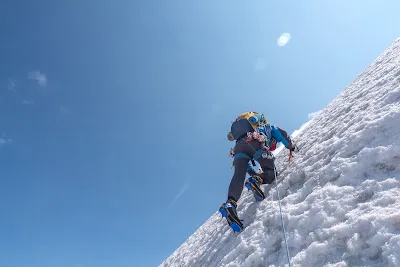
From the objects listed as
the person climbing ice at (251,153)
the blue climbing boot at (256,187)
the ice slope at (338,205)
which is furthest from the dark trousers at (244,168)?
the ice slope at (338,205)

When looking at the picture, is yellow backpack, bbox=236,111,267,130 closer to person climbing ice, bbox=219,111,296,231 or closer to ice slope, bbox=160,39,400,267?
person climbing ice, bbox=219,111,296,231

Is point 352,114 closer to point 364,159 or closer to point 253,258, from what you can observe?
point 364,159

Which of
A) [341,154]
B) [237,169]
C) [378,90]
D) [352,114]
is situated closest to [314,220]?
[341,154]

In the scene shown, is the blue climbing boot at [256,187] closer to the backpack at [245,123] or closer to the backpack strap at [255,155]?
the backpack strap at [255,155]

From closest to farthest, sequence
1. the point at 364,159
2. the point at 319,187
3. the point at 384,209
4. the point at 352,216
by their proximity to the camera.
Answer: the point at 384,209
the point at 352,216
the point at 364,159
the point at 319,187

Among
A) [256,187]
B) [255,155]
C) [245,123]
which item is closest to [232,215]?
[256,187]

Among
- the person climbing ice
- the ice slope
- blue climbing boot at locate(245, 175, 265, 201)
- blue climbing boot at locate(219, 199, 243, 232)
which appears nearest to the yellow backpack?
the person climbing ice

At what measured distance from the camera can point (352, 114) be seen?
22.6 ft

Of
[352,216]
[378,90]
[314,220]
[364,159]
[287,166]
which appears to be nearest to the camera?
[352,216]

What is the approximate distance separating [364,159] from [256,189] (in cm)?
241

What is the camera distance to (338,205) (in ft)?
13.2

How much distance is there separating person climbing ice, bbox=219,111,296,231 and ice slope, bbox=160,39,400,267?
0.31 metres

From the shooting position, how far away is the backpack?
289 inches

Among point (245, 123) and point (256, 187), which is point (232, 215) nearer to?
point (256, 187)
